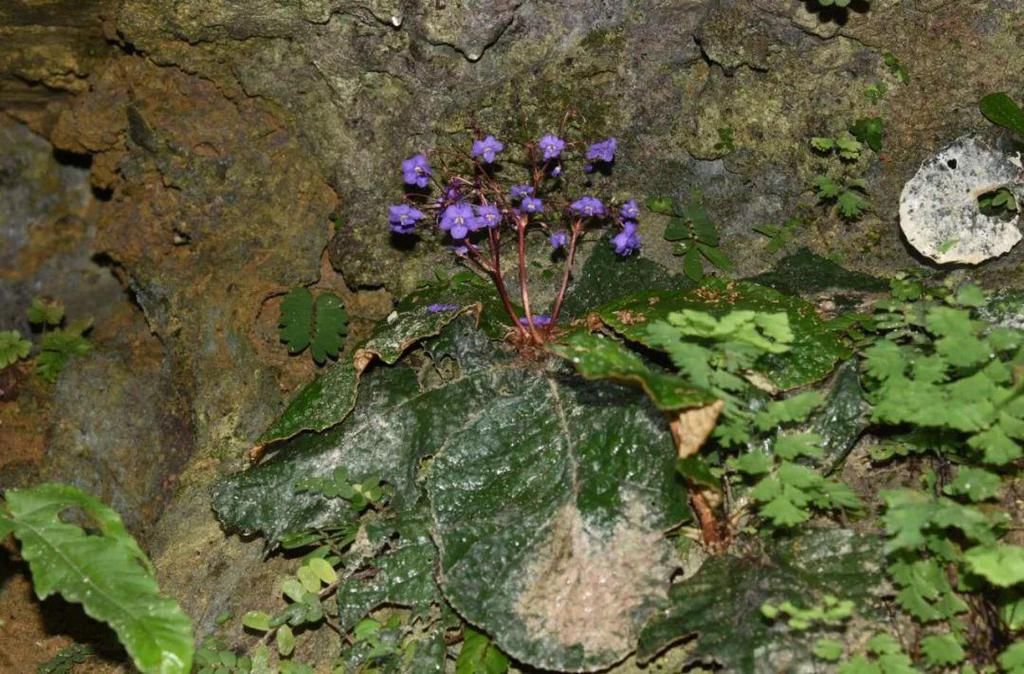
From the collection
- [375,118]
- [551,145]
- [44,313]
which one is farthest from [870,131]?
[44,313]

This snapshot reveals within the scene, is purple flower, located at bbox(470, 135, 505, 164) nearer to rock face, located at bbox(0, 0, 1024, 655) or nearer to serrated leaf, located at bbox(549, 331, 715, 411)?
rock face, located at bbox(0, 0, 1024, 655)

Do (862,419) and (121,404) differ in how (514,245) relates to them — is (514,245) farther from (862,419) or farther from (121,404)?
(121,404)

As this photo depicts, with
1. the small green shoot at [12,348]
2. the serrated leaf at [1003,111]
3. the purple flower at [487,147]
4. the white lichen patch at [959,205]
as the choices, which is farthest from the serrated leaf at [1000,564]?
the small green shoot at [12,348]

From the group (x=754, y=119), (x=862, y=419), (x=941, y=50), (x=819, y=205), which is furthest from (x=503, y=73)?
(x=862, y=419)

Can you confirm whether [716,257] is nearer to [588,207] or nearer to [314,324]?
[588,207]

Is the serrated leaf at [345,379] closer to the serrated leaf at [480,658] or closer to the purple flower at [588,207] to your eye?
the purple flower at [588,207]
